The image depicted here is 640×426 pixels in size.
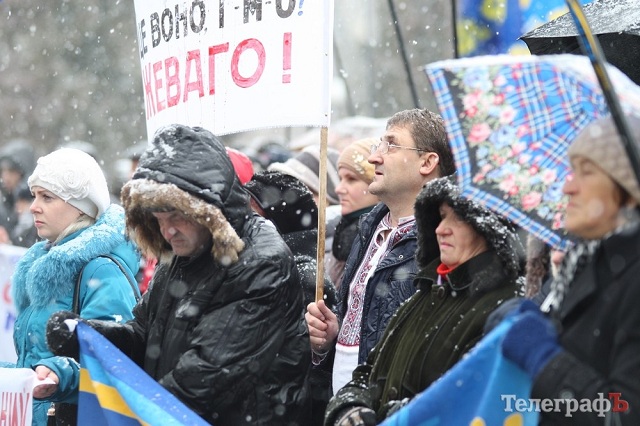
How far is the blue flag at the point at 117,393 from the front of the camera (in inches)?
172

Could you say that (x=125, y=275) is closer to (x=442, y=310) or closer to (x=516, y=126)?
(x=442, y=310)

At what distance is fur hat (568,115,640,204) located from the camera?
322 centimetres

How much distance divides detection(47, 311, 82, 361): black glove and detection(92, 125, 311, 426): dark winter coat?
1.02 ft

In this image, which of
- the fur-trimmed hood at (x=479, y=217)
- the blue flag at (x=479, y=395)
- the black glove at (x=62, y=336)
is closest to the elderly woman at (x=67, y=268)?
the black glove at (x=62, y=336)

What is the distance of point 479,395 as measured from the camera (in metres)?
3.63

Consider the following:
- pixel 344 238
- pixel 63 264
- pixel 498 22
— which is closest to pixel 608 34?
pixel 344 238

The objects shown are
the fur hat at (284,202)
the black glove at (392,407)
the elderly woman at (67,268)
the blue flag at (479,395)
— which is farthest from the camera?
the fur hat at (284,202)

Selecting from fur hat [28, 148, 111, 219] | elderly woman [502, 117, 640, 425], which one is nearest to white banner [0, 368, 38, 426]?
fur hat [28, 148, 111, 219]

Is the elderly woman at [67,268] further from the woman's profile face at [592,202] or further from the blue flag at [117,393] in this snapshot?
the woman's profile face at [592,202]

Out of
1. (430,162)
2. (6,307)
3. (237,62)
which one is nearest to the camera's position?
(430,162)

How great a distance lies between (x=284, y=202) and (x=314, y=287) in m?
0.77

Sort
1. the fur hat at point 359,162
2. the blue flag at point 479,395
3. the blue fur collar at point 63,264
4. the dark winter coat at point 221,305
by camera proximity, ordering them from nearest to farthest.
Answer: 1. the blue flag at point 479,395
2. the dark winter coat at point 221,305
3. the blue fur collar at point 63,264
4. the fur hat at point 359,162

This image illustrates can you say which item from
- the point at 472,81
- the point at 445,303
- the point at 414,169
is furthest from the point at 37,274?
the point at 472,81

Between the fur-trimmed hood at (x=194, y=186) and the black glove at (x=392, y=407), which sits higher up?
the fur-trimmed hood at (x=194, y=186)
